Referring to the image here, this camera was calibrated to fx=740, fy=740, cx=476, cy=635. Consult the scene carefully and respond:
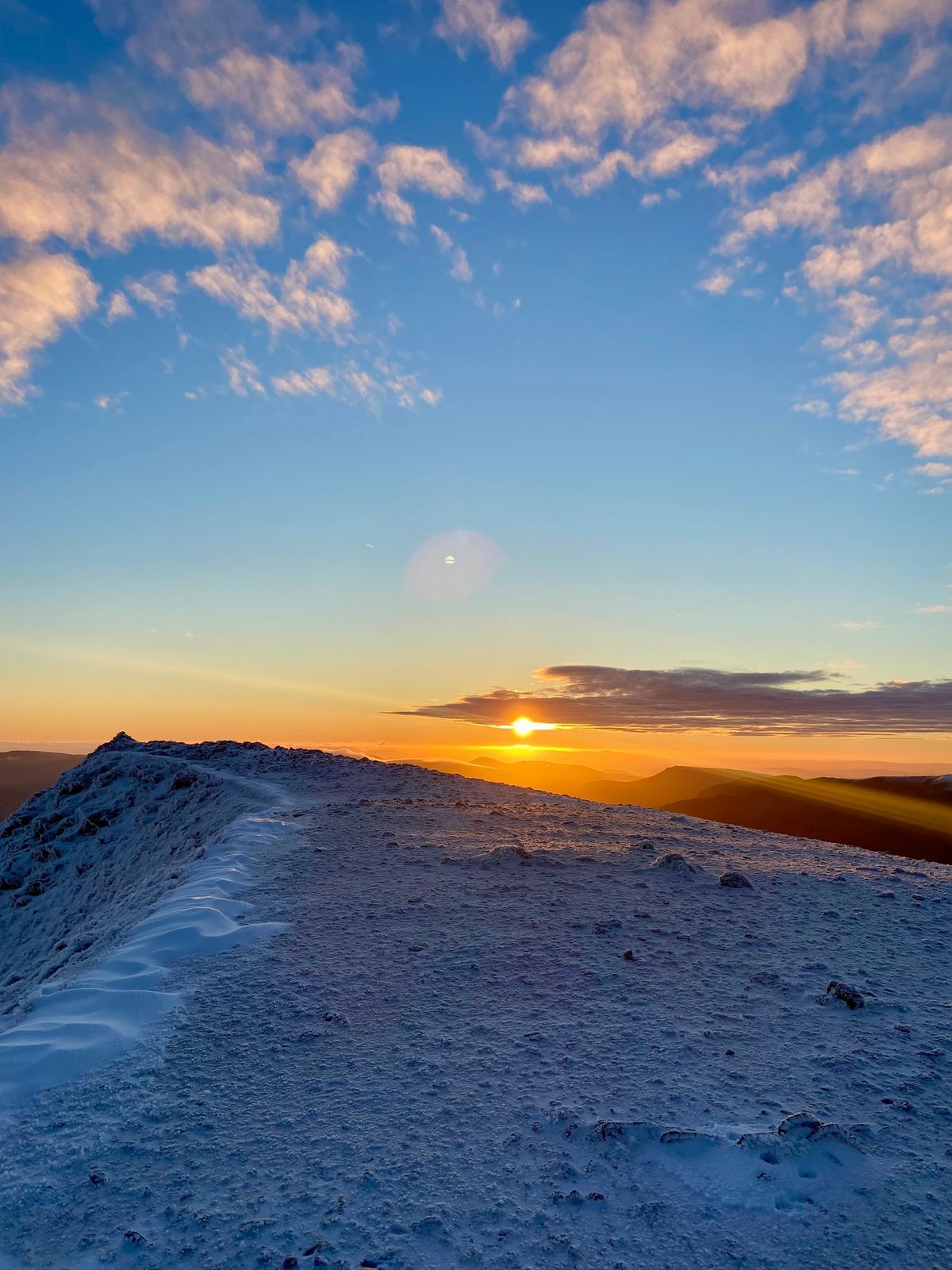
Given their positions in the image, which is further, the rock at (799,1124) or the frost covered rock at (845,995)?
the frost covered rock at (845,995)

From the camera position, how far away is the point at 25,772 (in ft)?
309

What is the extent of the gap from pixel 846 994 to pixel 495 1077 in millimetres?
2969

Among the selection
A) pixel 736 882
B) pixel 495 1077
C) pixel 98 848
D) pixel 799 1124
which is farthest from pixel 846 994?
pixel 98 848

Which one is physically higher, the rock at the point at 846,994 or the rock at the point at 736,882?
the rock at the point at 736,882

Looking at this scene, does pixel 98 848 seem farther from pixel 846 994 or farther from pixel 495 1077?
pixel 846 994

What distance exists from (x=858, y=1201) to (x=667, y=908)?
4.21m

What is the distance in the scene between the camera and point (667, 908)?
7887 mm

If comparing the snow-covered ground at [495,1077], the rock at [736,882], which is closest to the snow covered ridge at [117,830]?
the snow-covered ground at [495,1077]

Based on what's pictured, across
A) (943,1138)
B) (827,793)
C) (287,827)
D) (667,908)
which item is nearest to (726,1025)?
(943,1138)

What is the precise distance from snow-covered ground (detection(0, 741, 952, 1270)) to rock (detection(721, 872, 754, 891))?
14cm

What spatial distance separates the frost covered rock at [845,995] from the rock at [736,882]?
289cm

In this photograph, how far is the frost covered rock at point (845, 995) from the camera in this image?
5688 millimetres

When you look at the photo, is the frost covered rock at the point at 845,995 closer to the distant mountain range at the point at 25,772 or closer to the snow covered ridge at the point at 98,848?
the snow covered ridge at the point at 98,848

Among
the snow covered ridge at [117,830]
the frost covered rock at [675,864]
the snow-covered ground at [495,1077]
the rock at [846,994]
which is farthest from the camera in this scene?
the snow covered ridge at [117,830]
